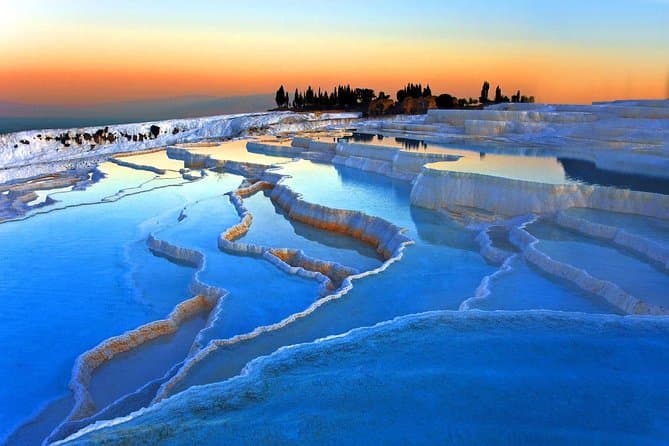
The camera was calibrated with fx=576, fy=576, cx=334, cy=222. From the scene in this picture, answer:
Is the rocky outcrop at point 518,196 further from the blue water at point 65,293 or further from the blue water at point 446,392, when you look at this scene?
the blue water at point 446,392

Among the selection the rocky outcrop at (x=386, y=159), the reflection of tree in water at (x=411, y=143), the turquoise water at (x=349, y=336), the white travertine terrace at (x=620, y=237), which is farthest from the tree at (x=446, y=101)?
the white travertine terrace at (x=620, y=237)

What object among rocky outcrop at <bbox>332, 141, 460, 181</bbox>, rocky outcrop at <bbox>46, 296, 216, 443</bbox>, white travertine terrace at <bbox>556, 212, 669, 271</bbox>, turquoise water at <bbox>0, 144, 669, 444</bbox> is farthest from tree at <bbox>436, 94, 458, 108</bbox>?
rocky outcrop at <bbox>46, 296, 216, 443</bbox>

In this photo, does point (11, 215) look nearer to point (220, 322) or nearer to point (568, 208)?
point (220, 322)

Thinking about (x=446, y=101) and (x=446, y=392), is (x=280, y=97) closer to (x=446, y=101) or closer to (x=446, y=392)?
(x=446, y=101)

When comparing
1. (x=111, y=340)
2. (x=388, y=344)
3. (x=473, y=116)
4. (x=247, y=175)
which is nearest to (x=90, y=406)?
(x=111, y=340)

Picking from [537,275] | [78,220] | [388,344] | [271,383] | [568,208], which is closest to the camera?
[271,383]

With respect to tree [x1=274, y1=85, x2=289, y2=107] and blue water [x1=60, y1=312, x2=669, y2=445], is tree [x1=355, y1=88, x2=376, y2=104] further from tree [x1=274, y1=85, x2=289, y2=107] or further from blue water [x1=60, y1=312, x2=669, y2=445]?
blue water [x1=60, y1=312, x2=669, y2=445]
